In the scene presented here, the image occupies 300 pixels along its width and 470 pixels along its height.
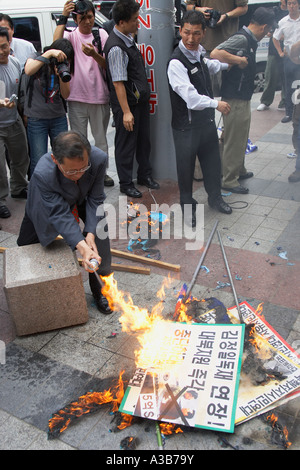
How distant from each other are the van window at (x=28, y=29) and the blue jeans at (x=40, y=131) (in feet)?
16.4

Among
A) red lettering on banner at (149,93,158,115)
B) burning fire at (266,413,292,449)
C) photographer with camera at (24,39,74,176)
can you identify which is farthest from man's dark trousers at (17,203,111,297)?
red lettering on banner at (149,93,158,115)

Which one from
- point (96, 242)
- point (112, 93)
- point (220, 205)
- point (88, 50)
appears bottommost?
point (220, 205)

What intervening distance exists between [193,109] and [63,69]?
1.57 meters

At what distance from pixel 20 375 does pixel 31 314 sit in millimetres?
486

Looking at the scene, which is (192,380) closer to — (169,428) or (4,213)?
(169,428)

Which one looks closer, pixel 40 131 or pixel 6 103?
pixel 6 103

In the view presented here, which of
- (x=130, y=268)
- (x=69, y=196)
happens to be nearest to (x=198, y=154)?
(x=130, y=268)

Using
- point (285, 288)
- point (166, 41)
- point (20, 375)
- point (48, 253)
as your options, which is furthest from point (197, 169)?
point (20, 375)

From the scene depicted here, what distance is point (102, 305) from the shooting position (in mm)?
3881

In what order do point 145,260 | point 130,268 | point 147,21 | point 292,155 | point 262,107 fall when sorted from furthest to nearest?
point 262,107, point 292,155, point 147,21, point 145,260, point 130,268

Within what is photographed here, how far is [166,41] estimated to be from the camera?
5.88m

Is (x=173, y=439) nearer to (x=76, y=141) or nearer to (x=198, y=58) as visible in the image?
(x=76, y=141)

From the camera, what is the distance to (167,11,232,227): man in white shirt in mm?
4547

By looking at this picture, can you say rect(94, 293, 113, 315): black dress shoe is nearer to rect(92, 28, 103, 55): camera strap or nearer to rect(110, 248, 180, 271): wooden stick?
rect(110, 248, 180, 271): wooden stick
